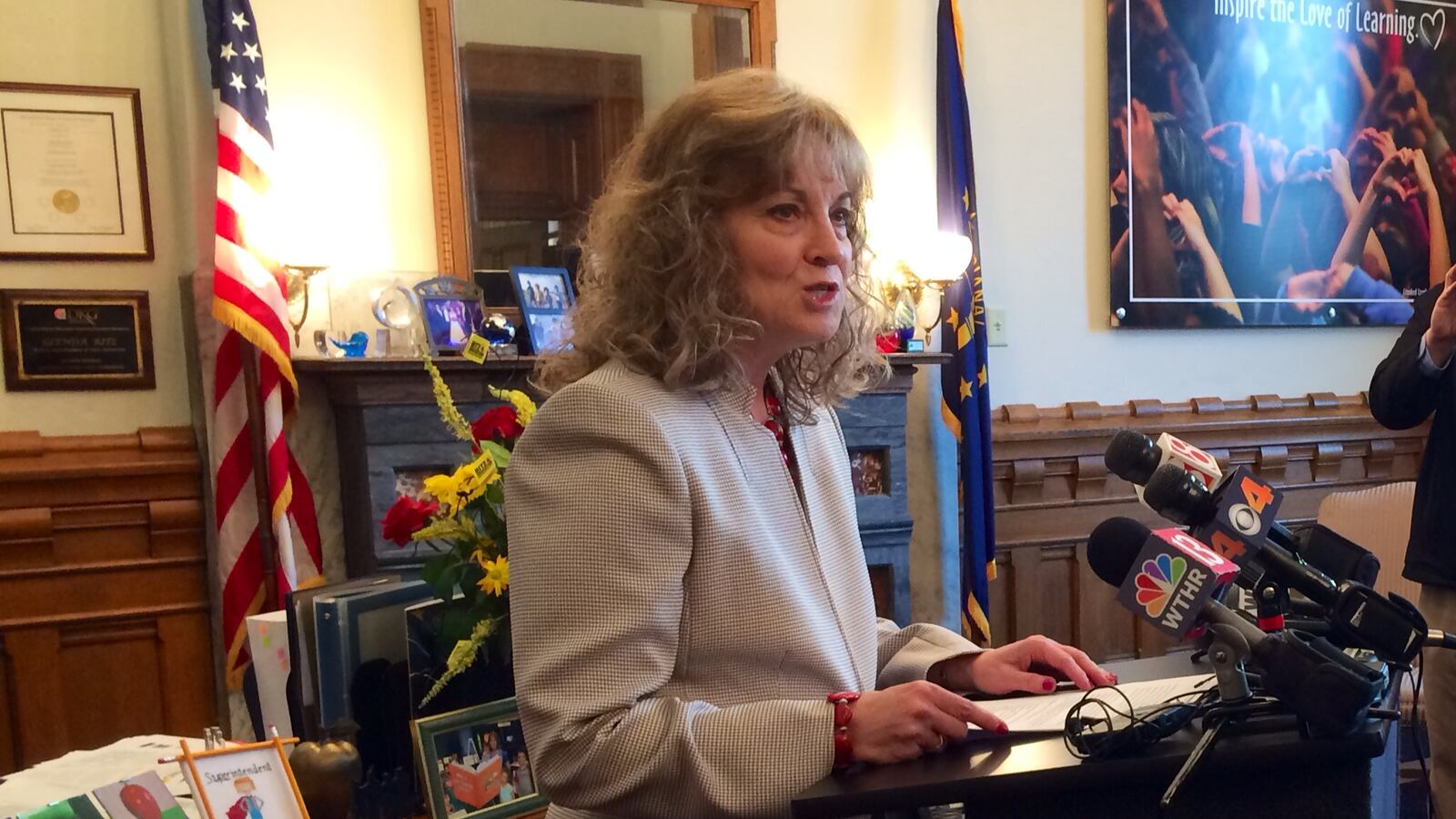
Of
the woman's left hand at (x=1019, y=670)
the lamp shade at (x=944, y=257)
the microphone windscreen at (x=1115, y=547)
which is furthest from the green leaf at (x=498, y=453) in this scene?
the lamp shade at (x=944, y=257)

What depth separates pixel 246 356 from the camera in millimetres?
2789

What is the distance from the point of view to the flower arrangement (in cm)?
132

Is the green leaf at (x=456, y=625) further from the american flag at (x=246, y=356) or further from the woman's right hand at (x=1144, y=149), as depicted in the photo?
the woman's right hand at (x=1144, y=149)

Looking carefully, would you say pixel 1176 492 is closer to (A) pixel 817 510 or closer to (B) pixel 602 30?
(A) pixel 817 510

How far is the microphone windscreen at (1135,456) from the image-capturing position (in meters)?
0.89

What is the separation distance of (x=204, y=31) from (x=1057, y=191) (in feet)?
9.09

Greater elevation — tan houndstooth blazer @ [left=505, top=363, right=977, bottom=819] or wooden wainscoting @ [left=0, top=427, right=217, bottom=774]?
tan houndstooth blazer @ [left=505, top=363, right=977, bottom=819]

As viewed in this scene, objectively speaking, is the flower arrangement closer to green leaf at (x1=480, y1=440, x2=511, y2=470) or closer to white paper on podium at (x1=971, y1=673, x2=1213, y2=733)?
green leaf at (x1=480, y1=440, x2=511, y2=470)

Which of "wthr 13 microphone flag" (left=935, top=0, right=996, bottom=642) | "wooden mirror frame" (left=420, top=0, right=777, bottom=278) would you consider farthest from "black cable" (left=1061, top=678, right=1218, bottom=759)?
"wthr 13 microphone flag" (left=935, top=0, right=996, bottom=642)

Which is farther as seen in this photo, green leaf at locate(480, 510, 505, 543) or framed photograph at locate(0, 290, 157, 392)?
framed photograph at locate(0, 290, 157, 392)

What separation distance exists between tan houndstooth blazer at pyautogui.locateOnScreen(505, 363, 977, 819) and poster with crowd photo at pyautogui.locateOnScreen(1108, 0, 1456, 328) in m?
3.26

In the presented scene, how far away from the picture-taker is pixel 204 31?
282 cm

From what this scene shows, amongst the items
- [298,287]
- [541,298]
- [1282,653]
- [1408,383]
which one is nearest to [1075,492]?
[1408,383]

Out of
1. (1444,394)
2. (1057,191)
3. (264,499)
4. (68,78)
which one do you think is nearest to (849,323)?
(1444,394)
